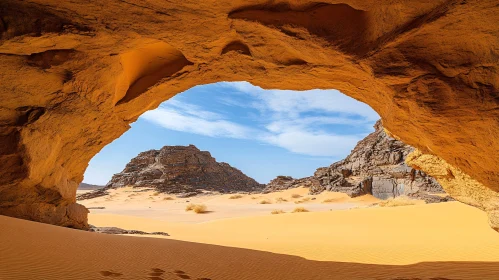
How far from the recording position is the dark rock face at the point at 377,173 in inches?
1196

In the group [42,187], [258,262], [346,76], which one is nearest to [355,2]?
[346,76]

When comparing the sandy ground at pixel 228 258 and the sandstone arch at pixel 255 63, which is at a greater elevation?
the sandstone arch at pixel 255 63

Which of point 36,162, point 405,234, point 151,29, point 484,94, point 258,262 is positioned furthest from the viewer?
point 405,234

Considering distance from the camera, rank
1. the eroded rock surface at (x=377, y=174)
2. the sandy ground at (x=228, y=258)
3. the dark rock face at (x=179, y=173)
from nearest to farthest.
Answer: the sandy ground at (x=228, y=258) < the eroded rock surface at (x=377, y=174) < the dark rock face at (x=179, y=173)

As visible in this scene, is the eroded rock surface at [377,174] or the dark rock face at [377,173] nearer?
the eroded rock surface at [377,174]

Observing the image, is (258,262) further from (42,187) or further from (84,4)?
(42,187)

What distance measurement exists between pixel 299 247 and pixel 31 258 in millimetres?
6146

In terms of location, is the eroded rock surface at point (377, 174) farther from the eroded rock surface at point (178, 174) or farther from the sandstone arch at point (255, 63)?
the sandstone arch at point (255, 63)

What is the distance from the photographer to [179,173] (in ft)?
170

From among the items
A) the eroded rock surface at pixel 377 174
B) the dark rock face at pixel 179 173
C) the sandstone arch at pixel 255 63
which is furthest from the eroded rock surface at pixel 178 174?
the sandstone arch at pixel 255 63

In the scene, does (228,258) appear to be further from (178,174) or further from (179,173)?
(179,173)

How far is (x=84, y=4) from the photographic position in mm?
Answer: 4723

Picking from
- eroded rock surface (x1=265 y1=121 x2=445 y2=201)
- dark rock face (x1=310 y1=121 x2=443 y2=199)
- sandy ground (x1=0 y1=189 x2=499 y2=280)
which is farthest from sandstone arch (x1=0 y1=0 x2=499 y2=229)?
dark rock face (x1=310 y1=121 x2=443 y2=199)

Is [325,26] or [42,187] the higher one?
[325,26]
